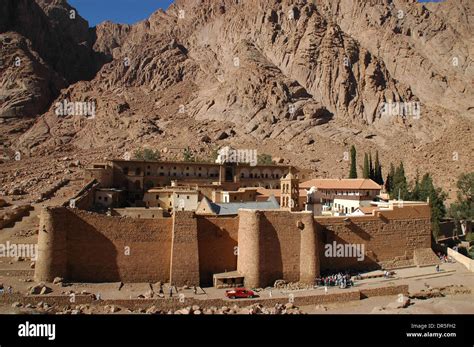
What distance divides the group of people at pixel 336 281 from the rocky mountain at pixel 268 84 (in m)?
39.8

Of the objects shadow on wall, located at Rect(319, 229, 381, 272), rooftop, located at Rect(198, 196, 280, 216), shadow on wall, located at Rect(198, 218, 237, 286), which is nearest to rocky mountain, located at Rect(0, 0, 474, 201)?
rooftop, located at Rect(198, 196, 280, 216)

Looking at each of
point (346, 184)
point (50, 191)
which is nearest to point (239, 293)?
point (346, 184)

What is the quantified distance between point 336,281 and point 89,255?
13.2m

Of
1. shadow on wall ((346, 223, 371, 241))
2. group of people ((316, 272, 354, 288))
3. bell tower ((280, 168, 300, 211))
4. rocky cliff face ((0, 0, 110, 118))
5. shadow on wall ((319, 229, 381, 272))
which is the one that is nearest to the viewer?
group of people ((316, 272, 354, 288))

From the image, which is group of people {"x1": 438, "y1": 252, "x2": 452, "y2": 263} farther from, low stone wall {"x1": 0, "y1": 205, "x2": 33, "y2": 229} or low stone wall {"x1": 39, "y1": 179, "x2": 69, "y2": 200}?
low stone wall {"x1": 39, "y1": 179, "x2": 69, "y2": 200}

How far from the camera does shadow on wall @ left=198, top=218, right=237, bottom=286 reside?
25641 millimetres

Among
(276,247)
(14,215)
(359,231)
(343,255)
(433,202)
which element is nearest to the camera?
(276,247)

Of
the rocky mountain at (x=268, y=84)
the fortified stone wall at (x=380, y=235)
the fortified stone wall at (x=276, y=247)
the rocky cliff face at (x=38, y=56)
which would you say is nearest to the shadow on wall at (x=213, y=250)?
the fortified stone wall at (x=276, y=247)

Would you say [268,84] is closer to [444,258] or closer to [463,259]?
[444,258]

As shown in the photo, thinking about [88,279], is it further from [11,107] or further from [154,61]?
[154,61]

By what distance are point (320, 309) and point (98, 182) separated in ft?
82.5

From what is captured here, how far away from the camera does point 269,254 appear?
25.5 m

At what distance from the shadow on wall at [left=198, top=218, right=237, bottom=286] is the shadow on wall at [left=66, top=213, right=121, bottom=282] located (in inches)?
178
